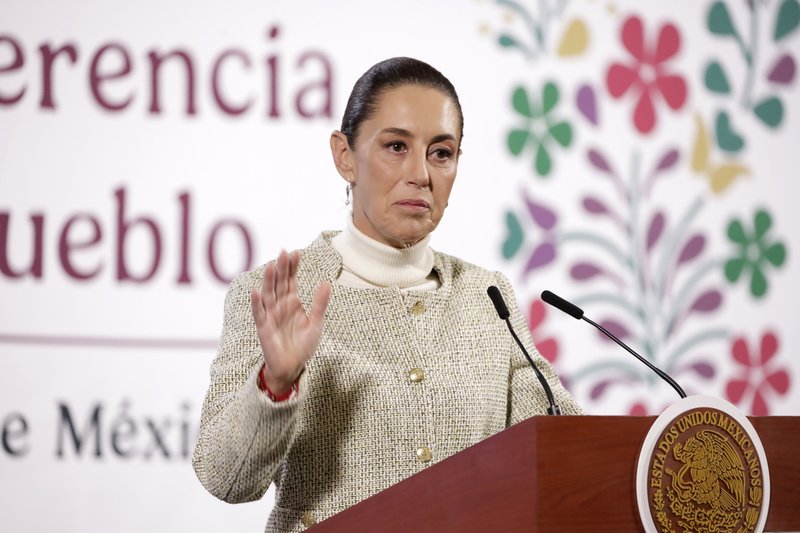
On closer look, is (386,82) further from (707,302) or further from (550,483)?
(707,302)

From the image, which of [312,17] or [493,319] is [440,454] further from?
[312,17]

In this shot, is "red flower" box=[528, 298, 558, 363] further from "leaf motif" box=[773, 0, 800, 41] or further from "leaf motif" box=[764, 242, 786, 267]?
"leaf motif" box=[773, 0, 800, 41]

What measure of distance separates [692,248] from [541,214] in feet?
1.50

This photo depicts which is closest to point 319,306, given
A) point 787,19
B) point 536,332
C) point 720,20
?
point 536,332

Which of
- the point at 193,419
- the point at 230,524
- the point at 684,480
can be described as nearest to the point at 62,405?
the point at 193,419

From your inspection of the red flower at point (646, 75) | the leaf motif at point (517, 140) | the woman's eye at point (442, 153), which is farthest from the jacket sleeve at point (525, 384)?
the red flower at point (646, 75)

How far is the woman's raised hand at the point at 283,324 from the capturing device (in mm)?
1346

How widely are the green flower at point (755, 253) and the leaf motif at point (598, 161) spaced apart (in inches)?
15.8

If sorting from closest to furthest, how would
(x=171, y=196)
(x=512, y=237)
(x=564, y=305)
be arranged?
(x=564, y=305)
(x=171, y=196)
(x=512, y=237)

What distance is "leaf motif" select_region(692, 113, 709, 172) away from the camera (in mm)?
3061

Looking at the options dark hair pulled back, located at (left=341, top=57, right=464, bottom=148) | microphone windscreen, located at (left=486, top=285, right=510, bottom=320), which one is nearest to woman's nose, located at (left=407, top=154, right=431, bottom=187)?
dark hair pulled back, located at (left=341, top=57, right=464, bottom=148)

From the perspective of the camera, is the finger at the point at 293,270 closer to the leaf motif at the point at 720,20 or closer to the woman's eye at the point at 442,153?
the woman's eye at the point at 442,153

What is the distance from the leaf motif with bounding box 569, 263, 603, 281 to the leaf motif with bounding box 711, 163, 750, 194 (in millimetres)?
430

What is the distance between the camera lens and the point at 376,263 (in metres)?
1.82
